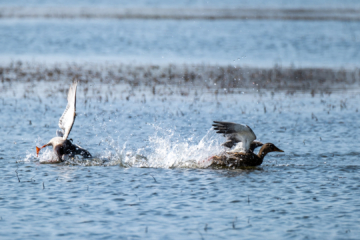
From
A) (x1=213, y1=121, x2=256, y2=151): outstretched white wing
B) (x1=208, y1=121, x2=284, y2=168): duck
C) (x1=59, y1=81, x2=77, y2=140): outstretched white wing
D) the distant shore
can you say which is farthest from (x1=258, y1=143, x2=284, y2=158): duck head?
A: the distant shore

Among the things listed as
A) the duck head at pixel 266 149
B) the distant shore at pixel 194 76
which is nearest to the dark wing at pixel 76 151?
the duck head at pixel 266 149

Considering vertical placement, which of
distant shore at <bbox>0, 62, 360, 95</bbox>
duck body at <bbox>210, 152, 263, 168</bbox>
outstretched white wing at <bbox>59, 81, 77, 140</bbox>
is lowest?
duck body at <bbox>210, 152, 263, 168</bbox>

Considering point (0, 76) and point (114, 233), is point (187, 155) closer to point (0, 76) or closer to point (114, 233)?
point (114, 233)

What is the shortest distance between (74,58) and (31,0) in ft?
247

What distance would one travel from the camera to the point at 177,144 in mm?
14492

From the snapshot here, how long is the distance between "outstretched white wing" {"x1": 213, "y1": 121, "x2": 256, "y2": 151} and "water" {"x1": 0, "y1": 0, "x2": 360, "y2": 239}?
26.0 inches

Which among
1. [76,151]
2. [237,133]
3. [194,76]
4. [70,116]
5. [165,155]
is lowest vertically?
[165,155]

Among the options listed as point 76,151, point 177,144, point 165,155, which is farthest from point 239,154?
point 76,151

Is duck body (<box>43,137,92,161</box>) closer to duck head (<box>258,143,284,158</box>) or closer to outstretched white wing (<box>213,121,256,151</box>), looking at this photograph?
outstretched white wing (<box>213,121,256,151</box>)

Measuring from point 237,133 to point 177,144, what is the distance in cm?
208

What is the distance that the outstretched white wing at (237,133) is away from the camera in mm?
12766

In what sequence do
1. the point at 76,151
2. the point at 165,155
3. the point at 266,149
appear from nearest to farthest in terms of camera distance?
the point at 266,149 < the point at 76,151 < the point at 165,155

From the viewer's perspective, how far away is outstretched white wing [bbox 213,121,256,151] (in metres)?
12.8

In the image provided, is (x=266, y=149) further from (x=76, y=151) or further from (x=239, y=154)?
(x=76, y=151)
